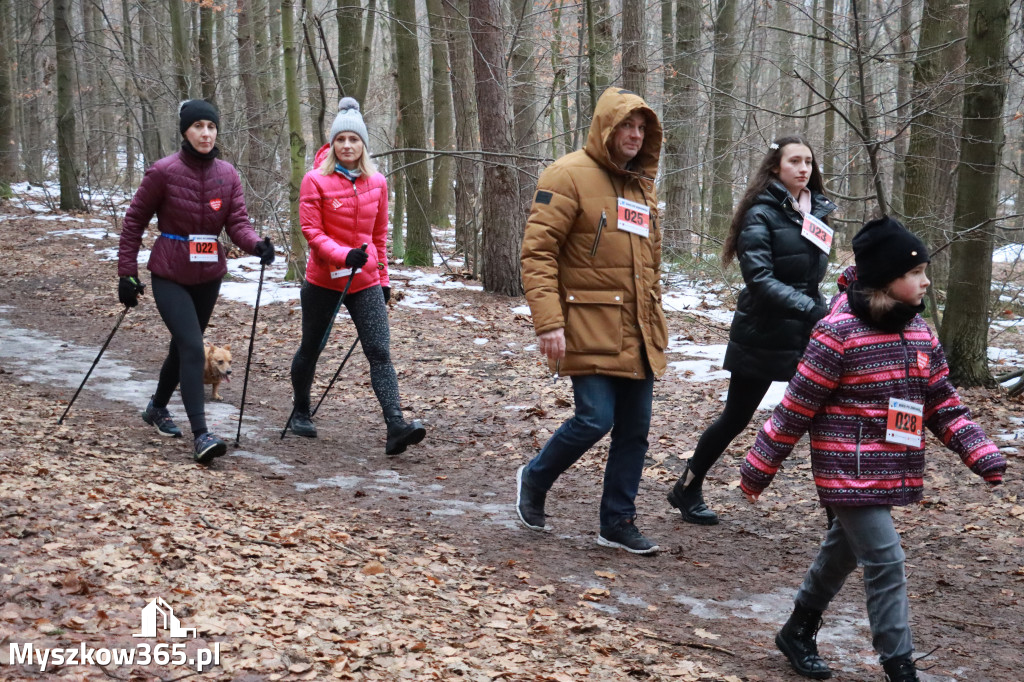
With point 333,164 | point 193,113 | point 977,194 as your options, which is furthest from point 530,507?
point 977,194

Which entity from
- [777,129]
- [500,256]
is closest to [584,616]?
[500,256]

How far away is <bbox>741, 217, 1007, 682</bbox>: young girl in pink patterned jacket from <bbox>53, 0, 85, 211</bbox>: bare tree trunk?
23000mm

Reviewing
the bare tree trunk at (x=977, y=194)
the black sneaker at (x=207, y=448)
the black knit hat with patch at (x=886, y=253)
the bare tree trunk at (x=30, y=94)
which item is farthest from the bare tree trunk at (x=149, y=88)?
the black knit hat with patch at (x=886, y=253)

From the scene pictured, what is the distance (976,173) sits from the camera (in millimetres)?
7645

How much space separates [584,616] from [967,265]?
5.57 metres

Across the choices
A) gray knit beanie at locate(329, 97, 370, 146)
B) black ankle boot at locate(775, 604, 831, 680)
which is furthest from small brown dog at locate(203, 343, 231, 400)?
black ankle boot at locate(775, 604, 831, 680)

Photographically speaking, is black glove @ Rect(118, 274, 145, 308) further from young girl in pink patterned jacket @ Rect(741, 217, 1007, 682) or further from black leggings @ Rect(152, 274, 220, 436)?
young girl in pink patterned jacket @ Rect(741, 217, 1007, 682)

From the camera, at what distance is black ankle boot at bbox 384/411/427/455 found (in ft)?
21.7

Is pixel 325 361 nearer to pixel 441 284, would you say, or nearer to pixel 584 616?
pixel 441 284

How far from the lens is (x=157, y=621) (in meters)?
3.30

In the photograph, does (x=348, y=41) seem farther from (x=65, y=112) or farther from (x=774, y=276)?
(x=774, y=276)

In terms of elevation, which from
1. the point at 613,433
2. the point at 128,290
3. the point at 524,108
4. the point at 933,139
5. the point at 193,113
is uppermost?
the point at 524,108

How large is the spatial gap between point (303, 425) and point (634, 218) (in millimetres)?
3700

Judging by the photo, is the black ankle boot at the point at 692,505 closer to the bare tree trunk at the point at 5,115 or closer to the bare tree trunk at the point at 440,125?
the bare tree trunk at the point at 440,125
